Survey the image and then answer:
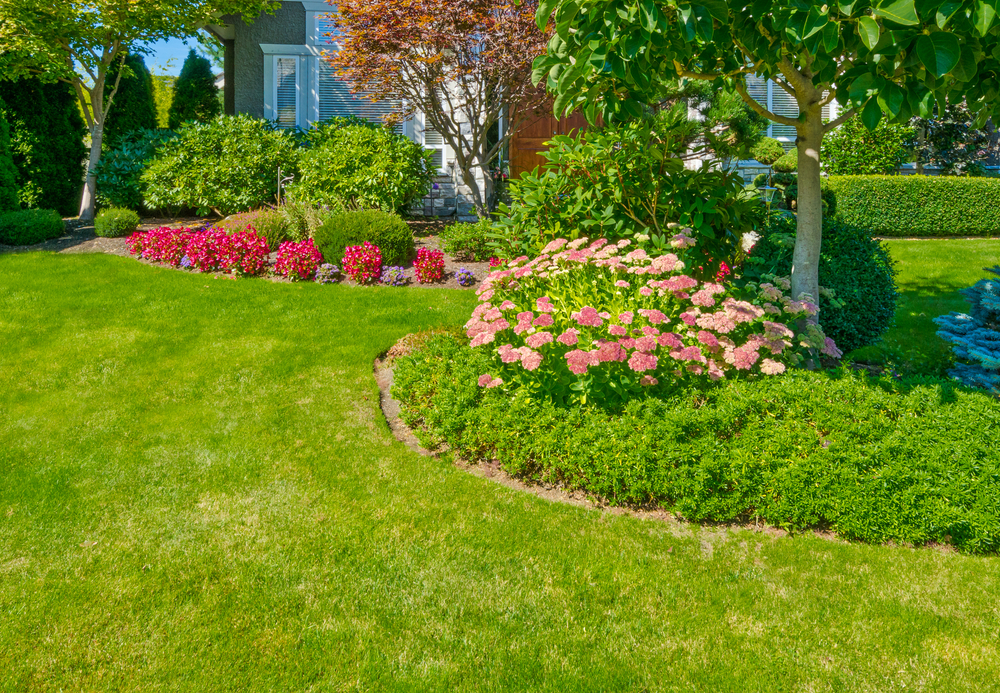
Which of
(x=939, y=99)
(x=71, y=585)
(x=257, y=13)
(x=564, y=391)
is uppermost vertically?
(x=257, y=13)

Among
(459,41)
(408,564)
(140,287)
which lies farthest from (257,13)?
(408,564)

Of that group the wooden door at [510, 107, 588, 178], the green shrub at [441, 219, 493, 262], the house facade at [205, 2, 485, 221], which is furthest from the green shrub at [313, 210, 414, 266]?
the wooden door at [510, 107, 588, 178]

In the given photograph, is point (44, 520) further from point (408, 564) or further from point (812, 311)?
point (812, 311)

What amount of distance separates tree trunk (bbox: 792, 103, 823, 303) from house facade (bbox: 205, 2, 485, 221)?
918 centimetres

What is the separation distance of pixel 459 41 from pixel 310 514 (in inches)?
324

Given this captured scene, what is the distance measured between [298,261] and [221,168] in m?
4.31

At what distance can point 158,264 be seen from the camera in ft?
32.8

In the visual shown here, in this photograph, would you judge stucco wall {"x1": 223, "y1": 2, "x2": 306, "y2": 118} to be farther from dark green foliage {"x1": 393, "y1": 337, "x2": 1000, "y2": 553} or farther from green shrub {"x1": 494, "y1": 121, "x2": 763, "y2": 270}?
dark green foliage {"x1": 393, "y1": 337, "x2": 1000, "y2": 553}

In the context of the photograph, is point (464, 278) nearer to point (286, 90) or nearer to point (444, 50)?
point (444, 50)

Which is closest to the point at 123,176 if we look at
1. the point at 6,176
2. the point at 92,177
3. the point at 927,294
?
the point at 92,177

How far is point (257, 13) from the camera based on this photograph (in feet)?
44.8

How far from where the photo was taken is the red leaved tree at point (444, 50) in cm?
995

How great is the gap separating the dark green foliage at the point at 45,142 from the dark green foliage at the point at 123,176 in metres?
1.27

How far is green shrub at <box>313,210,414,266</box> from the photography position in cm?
940
